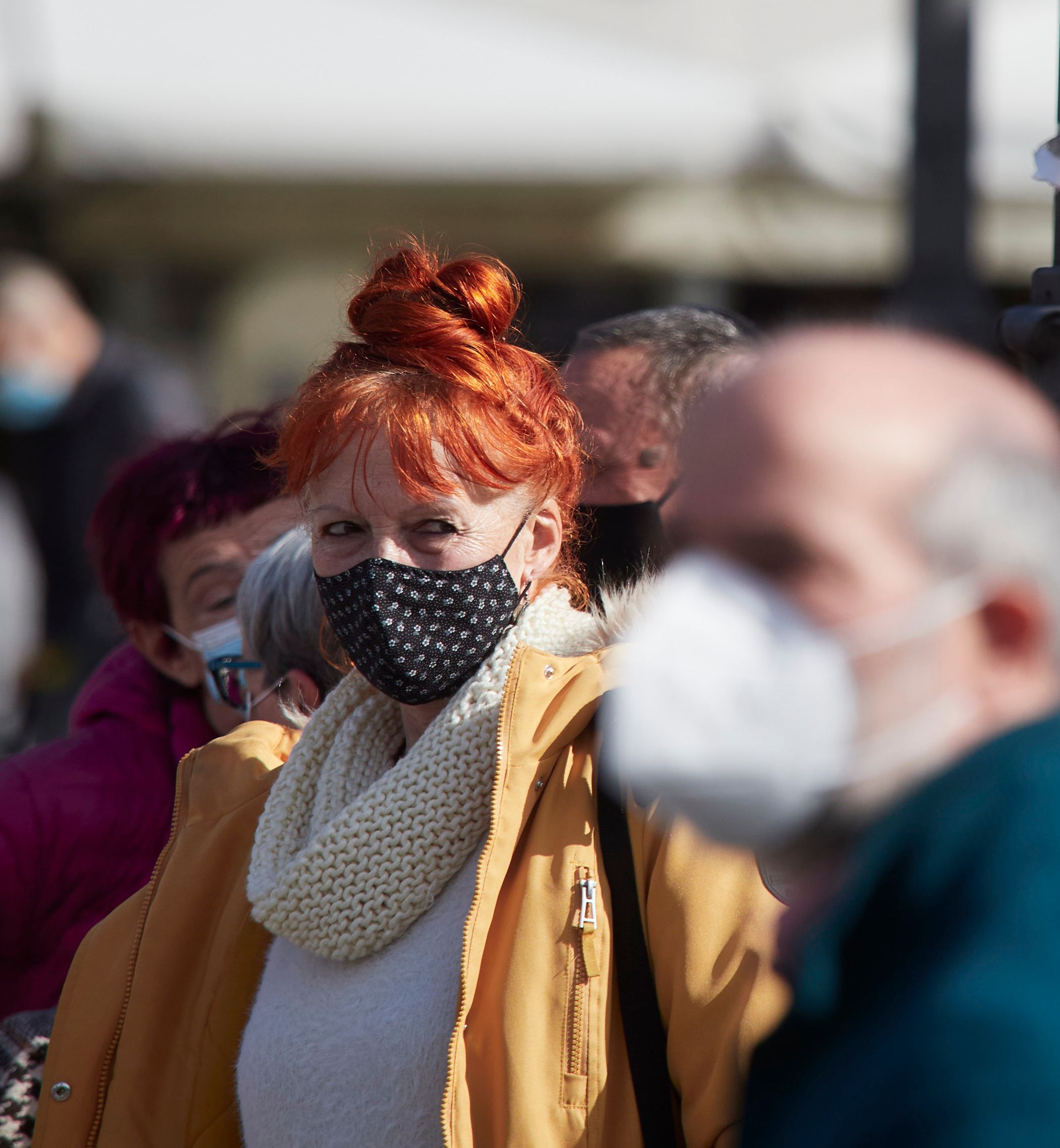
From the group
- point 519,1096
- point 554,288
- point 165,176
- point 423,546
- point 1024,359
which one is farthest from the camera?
point 554,288

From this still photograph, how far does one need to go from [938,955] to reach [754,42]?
7694mm

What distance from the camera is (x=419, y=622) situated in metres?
2.11

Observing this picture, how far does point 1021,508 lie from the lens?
1039mm

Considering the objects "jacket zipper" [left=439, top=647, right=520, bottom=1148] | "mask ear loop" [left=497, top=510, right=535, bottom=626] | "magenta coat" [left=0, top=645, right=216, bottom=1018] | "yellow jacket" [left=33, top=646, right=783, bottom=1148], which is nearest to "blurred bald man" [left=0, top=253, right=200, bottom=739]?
"magenta coat" [left=0, top=645, right=216, bottom=1018]

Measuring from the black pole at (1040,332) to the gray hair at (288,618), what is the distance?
1.27m

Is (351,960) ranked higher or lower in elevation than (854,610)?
lower

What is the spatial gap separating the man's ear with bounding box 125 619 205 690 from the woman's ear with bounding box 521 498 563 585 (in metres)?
0.91

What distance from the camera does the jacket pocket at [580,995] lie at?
1690 millimetres

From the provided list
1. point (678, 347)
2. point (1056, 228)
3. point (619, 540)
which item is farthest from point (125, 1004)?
point (1056, 228)

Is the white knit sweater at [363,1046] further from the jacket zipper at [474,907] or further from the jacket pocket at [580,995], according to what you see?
the jacket pocket at [580,995]

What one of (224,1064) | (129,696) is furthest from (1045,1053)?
(129,696)

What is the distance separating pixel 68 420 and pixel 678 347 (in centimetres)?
381

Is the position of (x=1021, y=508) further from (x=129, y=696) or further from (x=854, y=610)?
(x=129, y=696)

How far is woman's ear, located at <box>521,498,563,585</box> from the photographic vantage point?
7.39 feet
